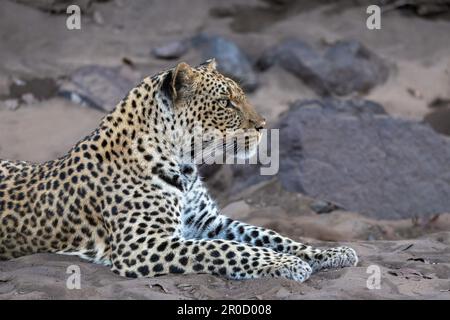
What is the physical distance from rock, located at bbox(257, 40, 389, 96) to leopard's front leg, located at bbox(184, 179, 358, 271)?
7025mm

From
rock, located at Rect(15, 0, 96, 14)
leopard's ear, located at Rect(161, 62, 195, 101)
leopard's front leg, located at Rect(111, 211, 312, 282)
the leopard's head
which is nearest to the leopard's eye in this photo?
the leopard's head

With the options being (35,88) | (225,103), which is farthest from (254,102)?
(225,103)

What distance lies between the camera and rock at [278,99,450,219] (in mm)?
11938

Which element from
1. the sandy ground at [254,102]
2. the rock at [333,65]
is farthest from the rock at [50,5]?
the rock at [333,65]

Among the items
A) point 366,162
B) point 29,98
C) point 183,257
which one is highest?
point 29,98

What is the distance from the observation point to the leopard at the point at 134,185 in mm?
7961

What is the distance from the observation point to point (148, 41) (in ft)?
55.4

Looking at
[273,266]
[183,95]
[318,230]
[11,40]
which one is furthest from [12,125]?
[273,266]

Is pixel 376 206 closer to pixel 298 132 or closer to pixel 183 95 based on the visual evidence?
pixel 298 132

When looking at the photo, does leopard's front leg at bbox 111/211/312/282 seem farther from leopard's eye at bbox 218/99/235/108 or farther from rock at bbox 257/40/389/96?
rock at bbox 257/40/389/96

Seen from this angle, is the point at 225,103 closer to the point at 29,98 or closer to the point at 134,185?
the point at 134,185

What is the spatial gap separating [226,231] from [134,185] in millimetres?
1336

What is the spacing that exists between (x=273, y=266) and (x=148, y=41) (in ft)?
32.5

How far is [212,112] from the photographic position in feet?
27.8
